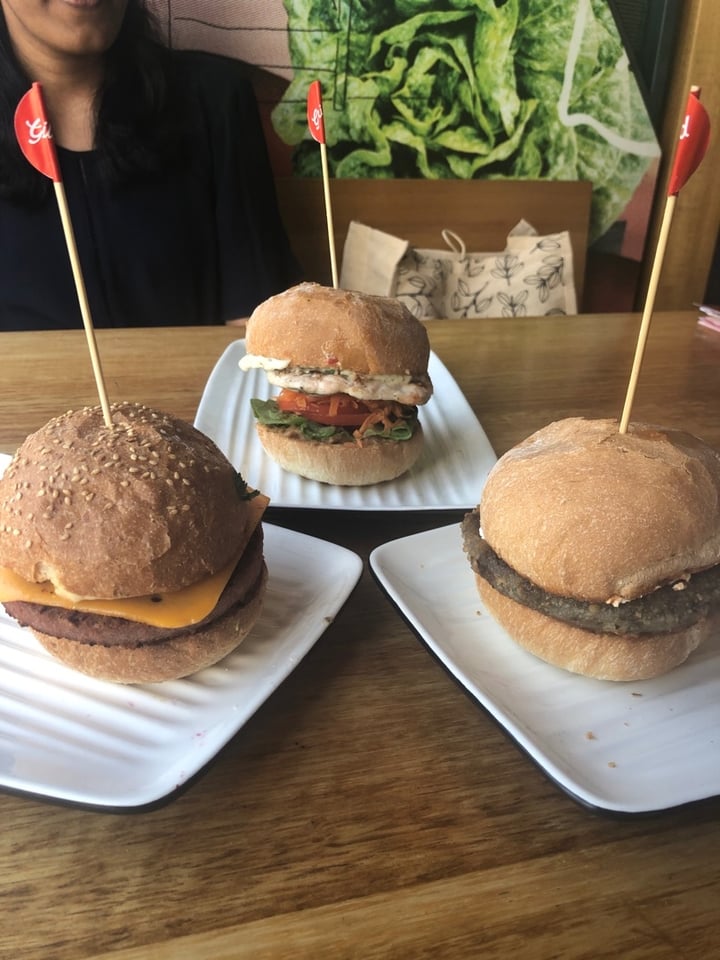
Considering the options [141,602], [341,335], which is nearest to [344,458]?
[341,335]

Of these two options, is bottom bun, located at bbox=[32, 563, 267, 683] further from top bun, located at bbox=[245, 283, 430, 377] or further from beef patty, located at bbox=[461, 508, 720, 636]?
top bun, located at bbox=[245, 283, 430, 377]

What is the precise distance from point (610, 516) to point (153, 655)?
815mm

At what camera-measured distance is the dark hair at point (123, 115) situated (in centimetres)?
337

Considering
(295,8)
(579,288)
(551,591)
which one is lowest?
(579,288)

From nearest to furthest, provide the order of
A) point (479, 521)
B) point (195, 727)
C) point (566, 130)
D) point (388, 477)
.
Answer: point (195, 727) < point (479, 521) < point (388, 477) < point (566, 130)

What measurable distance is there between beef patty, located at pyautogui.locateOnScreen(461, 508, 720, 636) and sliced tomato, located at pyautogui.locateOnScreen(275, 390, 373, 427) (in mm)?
887

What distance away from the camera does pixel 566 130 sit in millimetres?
4945

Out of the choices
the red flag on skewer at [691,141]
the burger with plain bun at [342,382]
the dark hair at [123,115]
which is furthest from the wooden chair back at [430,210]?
the red flag on skewer at [691,141]

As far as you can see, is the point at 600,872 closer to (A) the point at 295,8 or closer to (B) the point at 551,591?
(B) the point at 551,591

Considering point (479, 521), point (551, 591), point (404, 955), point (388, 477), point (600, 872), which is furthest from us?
point (388, 477)

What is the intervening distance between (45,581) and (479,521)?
0.83 m

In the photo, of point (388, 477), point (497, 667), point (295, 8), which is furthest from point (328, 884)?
point (295, 8)

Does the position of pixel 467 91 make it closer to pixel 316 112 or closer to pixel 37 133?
pixel 316 112

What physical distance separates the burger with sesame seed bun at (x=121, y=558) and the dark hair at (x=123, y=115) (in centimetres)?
269
